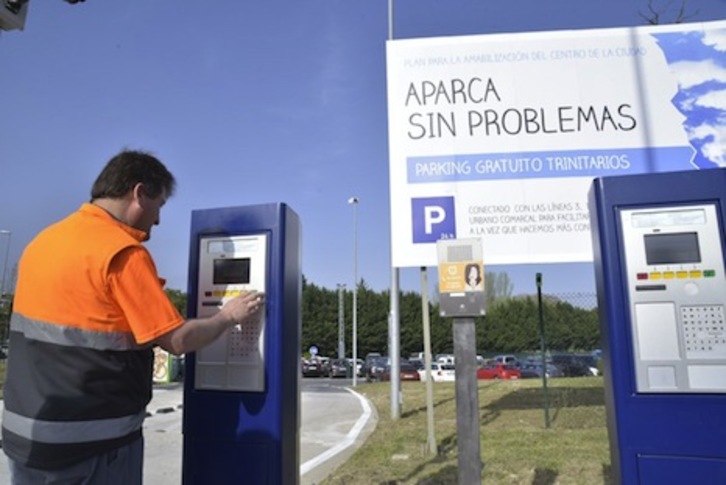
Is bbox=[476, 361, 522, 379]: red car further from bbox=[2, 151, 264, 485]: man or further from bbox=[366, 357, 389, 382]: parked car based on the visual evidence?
bbox=[2, 151, 264, 485]: man

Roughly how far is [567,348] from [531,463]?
1634 centimetres

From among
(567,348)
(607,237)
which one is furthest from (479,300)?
(567,348)

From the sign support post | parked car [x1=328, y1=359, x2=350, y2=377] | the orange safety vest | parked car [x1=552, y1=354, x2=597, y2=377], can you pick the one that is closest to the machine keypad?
the sign support post

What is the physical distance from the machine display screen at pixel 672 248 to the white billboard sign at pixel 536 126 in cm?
321

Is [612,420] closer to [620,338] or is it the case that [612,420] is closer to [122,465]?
[620,338]

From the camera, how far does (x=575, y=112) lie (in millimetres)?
6059

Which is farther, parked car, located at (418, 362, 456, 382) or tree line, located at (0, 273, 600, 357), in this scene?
tree line, located at (0, 273, 600, 357)

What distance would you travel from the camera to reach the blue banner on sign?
234 inches

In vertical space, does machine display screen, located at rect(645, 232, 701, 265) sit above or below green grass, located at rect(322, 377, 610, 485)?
above

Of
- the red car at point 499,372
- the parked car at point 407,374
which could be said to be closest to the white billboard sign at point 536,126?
the parked car at point 407,374

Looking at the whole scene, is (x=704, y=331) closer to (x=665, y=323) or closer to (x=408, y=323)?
(x=665, y=323)

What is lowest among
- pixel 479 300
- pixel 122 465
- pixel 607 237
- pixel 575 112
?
pixel 122 465

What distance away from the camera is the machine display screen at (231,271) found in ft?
9.49

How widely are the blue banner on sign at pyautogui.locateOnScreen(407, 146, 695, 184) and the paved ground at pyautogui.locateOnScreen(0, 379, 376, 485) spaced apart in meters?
3.43
